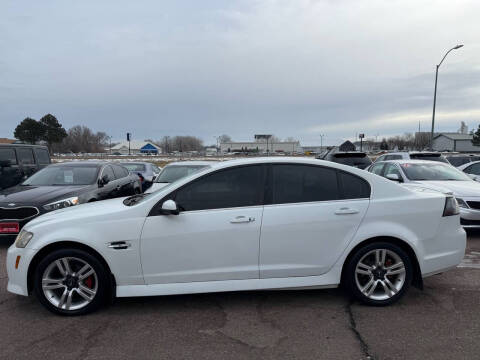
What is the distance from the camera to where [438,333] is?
3102 mm

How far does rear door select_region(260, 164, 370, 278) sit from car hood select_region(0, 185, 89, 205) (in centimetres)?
449

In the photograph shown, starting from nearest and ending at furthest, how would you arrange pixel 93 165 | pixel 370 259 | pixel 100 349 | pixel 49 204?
pixel 100 349, pixel 370 259, pixel 49 204, pixel 93 165

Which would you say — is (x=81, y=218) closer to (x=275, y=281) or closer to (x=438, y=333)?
(x=275, y=281)

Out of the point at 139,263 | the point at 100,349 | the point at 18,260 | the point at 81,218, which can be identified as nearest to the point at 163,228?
the point at 139,263

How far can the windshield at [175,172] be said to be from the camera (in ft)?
27.7

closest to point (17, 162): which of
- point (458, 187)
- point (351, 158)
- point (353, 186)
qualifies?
point (353, 186)

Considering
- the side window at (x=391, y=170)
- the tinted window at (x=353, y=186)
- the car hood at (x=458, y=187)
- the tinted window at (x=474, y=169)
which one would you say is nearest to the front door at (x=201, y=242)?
the tinted window at (x=353, y=186)

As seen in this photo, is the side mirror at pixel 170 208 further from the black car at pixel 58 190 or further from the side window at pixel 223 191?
the black car at pixel 58 190

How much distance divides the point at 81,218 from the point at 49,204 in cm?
301

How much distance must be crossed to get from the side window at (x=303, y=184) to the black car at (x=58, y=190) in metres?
4.38

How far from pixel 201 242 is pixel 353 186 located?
1.77 meters

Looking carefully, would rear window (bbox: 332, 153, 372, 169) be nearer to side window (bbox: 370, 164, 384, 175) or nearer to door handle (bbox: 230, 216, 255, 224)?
side window (bbox: 370, 164, 384, 175)

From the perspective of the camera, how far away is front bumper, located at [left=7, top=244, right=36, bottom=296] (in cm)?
344

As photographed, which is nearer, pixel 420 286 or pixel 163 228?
pixel 163 228
